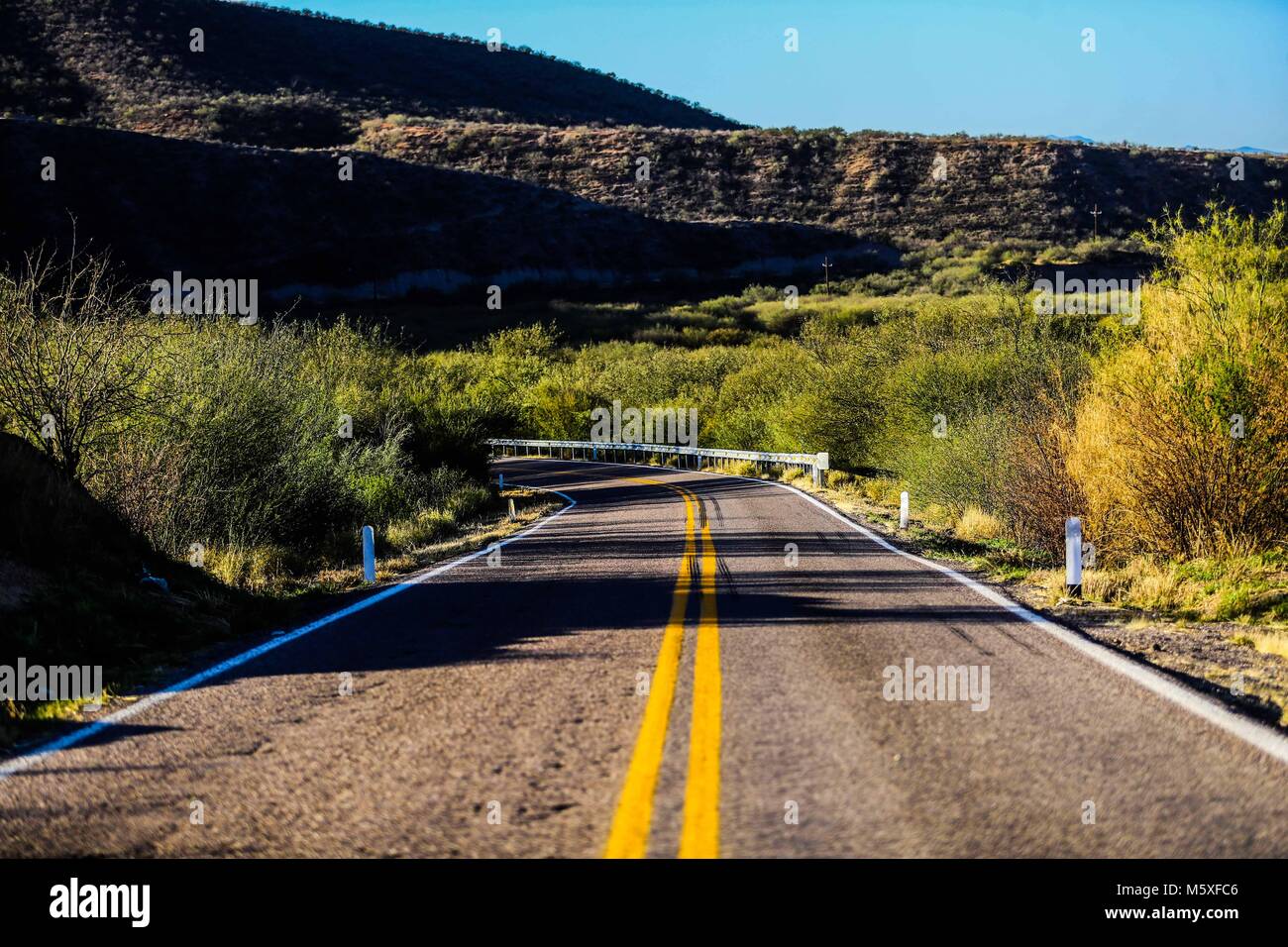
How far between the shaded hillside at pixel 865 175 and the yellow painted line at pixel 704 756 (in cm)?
7989

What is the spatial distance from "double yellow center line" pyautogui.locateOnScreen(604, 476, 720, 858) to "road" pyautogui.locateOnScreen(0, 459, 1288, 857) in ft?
0.06

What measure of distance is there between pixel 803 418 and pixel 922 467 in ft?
41.5

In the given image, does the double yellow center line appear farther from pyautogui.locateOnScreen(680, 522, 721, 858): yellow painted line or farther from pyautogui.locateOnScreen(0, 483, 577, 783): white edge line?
pyautogui.locateOnScreen(0, 483, 577, 783): white edge line

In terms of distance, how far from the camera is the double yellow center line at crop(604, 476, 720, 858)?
4.34 m

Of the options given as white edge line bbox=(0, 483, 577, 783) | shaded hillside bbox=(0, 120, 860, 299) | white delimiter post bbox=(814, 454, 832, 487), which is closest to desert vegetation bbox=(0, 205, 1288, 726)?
white delimiter post bbox=(814, 454, 832, 487)

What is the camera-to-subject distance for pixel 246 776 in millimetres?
5395

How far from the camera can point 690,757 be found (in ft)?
17.8

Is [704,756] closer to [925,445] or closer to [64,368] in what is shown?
[64,368]

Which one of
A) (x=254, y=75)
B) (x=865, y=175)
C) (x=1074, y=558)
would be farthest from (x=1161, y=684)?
(x=254, y=75)

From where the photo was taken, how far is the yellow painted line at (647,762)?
4340 mm

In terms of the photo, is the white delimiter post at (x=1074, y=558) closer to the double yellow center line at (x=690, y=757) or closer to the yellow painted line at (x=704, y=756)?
the double yellow center line at (x=690, y=757)

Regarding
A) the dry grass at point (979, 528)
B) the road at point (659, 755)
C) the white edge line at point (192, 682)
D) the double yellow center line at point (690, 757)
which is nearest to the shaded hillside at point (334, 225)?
the white edge line at point (192, 682)
